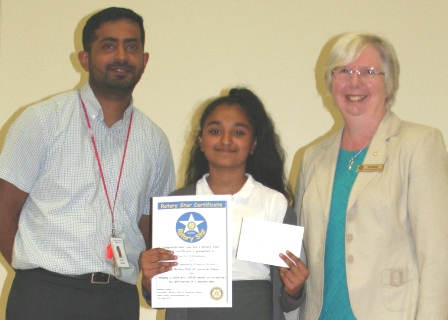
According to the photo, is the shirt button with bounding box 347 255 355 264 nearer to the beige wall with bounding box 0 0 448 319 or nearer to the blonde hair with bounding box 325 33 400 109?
the blonde hair with bounding box 325 33 400 109

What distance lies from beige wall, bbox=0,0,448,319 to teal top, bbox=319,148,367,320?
1698mm

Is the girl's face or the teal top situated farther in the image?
the girl's face

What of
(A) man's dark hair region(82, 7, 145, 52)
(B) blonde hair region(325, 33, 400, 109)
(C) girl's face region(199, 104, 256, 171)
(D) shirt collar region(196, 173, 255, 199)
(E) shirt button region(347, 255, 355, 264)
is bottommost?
(E) shirt button region(347, 255, 355, 264)

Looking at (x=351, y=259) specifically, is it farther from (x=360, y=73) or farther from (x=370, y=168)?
(x=360, y=73)

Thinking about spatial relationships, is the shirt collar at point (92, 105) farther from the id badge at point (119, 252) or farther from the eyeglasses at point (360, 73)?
the eyeglasses at point (360, 73)

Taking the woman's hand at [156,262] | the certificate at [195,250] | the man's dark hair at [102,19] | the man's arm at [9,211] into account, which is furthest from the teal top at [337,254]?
the man's arm at [9,211]

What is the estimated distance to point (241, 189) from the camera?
2.69m

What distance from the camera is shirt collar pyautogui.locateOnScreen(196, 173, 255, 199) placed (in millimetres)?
2660

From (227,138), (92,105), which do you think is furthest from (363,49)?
(92,105)

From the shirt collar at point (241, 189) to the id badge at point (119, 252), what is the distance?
390mm

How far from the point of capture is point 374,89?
2533 millimetres

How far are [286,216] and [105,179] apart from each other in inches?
30.8

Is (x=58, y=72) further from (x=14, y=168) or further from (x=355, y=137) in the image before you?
(x=355, y=137)

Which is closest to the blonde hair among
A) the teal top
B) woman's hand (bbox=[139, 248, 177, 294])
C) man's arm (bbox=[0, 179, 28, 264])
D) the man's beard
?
the teal top
